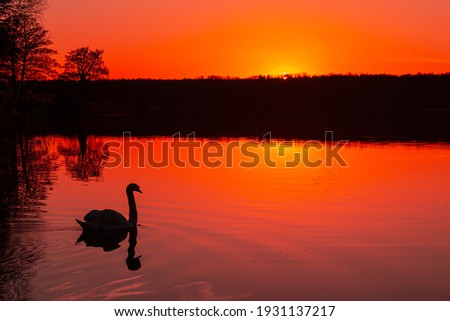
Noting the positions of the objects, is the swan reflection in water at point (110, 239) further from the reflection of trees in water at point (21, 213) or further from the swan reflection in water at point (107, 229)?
the reflection of trees in water at point (21, 213)

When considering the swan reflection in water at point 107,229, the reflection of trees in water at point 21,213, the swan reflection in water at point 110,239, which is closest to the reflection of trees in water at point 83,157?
the reflection of trees in water at point 21,213

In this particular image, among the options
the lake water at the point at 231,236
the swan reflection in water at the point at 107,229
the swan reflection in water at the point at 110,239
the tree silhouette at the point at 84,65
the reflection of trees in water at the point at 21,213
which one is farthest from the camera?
the tree silhouette at the point at 84,65

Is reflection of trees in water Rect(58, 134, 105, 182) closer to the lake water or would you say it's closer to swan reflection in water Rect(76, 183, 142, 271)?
the lake water

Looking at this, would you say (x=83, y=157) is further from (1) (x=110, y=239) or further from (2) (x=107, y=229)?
(1) (x=110, y=239)

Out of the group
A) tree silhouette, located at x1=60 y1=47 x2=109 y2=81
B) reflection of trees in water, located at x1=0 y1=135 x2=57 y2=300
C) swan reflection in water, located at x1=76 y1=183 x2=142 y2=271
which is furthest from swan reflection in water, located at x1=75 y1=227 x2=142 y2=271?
tree silhouette, located at x1=60 y1=47 x2=109 y2=81

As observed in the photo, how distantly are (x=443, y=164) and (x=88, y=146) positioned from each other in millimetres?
18750

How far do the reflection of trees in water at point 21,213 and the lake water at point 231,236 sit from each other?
4cm

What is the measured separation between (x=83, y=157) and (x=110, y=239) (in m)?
16.5

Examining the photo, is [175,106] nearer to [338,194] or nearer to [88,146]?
[88,146]

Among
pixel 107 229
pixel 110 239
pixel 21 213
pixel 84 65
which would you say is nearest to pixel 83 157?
pixel 21 213

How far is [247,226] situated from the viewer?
45.7 feet

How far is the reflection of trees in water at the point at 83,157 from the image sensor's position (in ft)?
74.6

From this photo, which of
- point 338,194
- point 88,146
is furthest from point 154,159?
point 338,194

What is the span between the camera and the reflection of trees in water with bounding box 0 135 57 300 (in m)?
9.62
